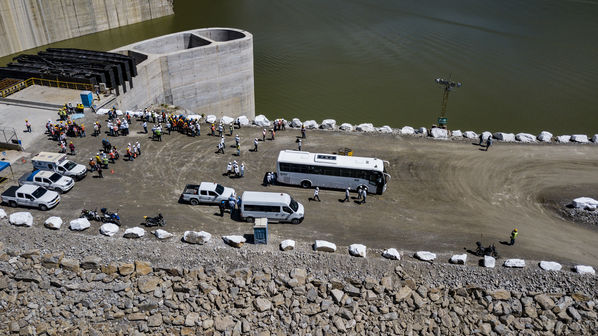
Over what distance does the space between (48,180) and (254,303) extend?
1675 cm

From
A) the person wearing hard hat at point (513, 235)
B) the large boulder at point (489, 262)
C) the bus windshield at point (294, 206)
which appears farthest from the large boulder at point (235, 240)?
the person wearing hard hat at point (513, 235)

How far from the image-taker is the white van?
27.1 metres

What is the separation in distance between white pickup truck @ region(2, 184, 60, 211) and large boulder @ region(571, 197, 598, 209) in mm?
35384

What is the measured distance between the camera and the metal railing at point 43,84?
1721 inches

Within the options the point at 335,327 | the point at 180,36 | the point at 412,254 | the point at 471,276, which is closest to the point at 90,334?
the point at 335,327

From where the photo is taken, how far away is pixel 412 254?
26047 millimetres

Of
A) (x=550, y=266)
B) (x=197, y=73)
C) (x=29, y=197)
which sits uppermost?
(x=197, y=73)

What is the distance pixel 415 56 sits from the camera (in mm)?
75062

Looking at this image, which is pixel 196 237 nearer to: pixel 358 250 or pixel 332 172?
pixel 358 250

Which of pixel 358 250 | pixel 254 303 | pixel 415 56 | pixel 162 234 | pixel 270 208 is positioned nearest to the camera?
pixel 254 303

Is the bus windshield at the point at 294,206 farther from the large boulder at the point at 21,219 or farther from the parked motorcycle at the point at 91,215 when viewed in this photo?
the large boulder at the point at 21,219

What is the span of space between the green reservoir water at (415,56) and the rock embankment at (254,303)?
33.8 m

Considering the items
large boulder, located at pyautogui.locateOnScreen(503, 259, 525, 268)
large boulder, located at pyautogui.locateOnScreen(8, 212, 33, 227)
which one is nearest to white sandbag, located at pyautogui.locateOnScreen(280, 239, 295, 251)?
large boulder, located at pyautogui.locateOnScreen(503, 259, 525, 268)

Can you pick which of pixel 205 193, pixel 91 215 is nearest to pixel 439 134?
pixel 205 193
